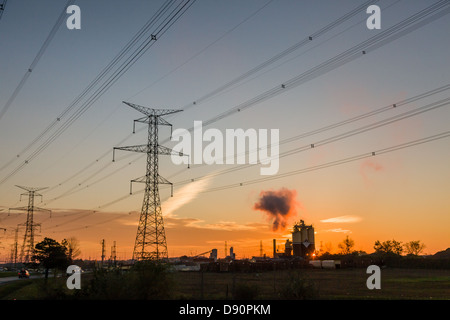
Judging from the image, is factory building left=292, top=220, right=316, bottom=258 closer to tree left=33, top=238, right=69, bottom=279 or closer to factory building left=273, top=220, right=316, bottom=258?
factory building left=273, top=220, right=316, bottom=258

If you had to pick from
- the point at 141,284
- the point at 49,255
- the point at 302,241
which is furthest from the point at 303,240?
the point at 141,284

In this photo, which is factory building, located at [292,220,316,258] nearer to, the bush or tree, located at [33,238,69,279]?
tree, located at [33,238,69,279]

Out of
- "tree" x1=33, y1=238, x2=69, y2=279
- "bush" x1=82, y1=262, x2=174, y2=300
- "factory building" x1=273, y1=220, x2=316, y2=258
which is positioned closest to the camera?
"bush" x1=82, y1=262, x2=174, y2=300

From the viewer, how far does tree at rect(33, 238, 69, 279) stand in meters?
62.5

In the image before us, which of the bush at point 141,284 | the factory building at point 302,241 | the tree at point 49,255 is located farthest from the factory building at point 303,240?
the bush at point 141,284

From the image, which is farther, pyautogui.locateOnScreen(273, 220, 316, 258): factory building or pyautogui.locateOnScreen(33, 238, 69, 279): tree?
pyautogui.locateOnScreen(273, 220, 316, 258): factory building

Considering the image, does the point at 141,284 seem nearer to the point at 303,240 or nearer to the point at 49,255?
the point at 49,255

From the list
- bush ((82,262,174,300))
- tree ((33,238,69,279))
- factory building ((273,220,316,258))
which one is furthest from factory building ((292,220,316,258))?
bush ((82,262,174,300))

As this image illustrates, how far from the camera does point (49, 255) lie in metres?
62.7

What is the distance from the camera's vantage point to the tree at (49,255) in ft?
205

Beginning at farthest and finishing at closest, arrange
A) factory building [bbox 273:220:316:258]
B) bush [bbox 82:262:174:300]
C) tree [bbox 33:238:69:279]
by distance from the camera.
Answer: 1. factory building [bbox 273:220:316:258]
2. tree [bbox 33:238:69:279]
3. bush [bbox 82:262:174:300]

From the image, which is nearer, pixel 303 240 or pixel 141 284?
pixel 141 284
